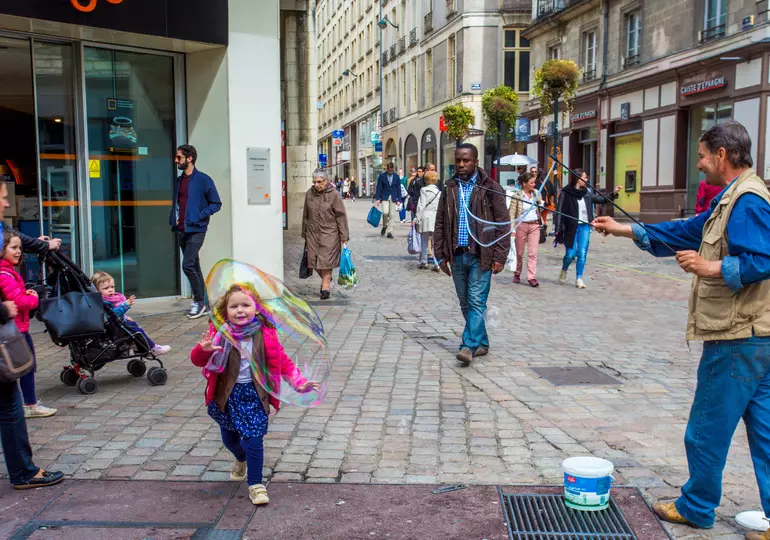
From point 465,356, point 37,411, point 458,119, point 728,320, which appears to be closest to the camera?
point 728,320

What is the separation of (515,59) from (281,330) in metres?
40.5

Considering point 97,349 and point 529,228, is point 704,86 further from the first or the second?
point 97,349

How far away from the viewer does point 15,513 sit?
412cm

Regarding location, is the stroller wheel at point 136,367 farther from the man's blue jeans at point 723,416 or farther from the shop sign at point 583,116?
the shop sign at point 583,116

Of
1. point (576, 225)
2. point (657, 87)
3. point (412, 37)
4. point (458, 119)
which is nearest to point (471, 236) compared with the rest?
point (576, 225)

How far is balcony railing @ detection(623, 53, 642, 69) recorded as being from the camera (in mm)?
28438

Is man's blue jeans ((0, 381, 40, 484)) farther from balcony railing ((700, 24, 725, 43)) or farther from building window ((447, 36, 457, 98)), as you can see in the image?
building window ((447, 36, 457, 98))

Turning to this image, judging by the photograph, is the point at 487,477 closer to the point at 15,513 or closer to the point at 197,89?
the point at 15,513

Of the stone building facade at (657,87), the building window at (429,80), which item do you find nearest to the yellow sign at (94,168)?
the stone building facade at (657,87)

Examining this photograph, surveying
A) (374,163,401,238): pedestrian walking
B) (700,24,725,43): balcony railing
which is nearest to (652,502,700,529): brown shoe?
(374,163,401,238): pedestrian walking

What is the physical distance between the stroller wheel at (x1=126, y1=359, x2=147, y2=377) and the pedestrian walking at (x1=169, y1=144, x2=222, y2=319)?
282 centimetres

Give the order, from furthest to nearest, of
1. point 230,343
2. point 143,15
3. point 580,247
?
1. point 580,247
2. point 143,15
3. point 230,343

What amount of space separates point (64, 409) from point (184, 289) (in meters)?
5.16

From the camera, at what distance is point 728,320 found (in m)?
3.66
